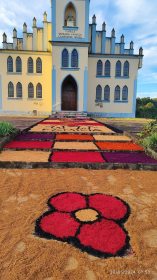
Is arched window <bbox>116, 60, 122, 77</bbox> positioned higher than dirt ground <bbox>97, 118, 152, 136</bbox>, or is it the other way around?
arched window <bbox>116, 60, 122, 77</bbox>

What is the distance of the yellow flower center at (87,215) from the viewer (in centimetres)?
400

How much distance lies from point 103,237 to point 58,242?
68 cm

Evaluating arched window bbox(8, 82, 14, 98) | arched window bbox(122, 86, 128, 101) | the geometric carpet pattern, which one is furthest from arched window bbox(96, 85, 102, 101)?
the geometric carpet pattern

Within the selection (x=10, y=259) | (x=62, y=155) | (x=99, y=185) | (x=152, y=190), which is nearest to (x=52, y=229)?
(x=10, y=259)

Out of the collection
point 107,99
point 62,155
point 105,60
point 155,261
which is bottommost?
point 155,261

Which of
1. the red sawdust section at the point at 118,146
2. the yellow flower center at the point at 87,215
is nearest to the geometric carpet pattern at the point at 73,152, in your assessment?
the red sawdust section at the point at 118,146

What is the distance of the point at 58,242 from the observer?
3318 mm

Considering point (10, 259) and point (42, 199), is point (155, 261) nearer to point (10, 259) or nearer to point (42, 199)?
point (10, 259)

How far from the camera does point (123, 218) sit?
13.4ft

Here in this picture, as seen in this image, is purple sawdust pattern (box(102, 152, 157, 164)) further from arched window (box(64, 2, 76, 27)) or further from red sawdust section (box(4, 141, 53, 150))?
arched window (box(64, 2, 76, 27))

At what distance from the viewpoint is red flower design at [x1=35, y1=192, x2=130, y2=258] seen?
3273 mm

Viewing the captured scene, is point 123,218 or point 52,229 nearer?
point 52,229

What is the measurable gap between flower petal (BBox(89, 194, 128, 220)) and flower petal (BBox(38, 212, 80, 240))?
2.17 ft

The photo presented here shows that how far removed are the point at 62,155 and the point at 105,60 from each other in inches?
973
